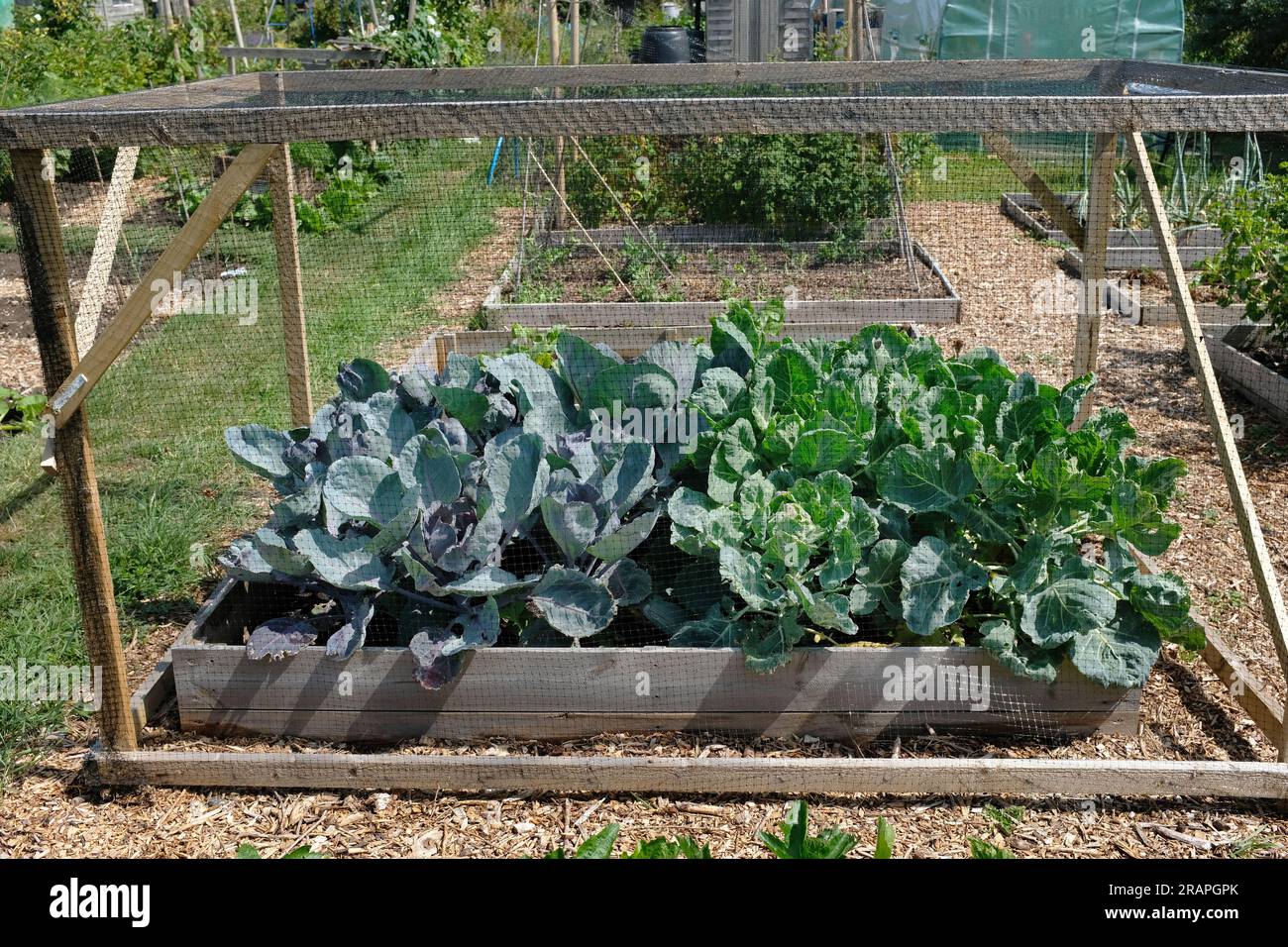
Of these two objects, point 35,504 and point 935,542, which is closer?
point 935,542

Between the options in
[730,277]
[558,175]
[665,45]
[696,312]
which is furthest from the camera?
[665,45]

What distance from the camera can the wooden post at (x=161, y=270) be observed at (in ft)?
9.45

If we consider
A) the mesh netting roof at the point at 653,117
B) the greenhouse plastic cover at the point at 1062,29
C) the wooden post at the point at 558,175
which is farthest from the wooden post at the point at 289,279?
Result: the greenhouse plastic cover at the point at 1062,29

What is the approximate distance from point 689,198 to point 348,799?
20.3ft

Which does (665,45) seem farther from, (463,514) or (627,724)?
(627,724)

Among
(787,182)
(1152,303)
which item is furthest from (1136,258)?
(787,182)

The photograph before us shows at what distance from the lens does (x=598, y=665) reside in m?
3.20

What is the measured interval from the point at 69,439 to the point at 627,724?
5.71 ft

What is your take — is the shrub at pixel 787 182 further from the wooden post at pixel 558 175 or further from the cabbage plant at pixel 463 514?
the cabbage plant at pixel 463 514

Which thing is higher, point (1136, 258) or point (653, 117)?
point (653, 117)

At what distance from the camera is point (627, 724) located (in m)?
3.25
